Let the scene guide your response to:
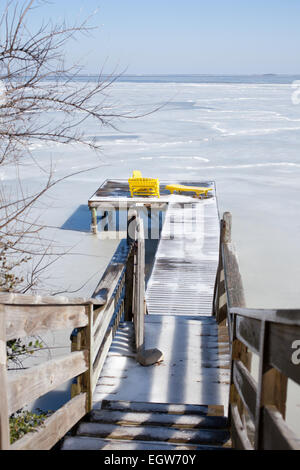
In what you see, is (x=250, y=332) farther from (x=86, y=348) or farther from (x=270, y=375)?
(x=86, y=348)

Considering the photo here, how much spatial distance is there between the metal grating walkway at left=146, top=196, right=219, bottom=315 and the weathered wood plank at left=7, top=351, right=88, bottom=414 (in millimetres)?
5757

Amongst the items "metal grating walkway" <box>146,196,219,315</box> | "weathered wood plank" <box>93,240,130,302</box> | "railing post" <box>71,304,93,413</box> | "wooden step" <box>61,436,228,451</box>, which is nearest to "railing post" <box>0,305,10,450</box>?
"wooden step" <box>61,436,228,451</box>

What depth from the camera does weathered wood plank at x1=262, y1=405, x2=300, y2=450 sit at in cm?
150

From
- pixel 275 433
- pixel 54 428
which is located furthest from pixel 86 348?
pixel 275 433

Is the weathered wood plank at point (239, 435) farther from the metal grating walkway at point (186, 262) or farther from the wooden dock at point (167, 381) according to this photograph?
the metal grating walkway at point (186, 262)

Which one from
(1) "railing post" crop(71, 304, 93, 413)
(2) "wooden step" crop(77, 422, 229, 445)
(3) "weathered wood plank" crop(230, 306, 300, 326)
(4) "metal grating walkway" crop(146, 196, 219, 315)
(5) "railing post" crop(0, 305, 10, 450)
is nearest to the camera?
(3) "weathered wood plank" crop(230, 306, 300, 326)

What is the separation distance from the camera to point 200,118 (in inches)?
2179

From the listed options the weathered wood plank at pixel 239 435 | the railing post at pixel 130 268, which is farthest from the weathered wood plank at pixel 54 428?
the railing post at pixel 130 268

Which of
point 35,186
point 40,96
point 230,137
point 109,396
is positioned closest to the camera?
point 40,96

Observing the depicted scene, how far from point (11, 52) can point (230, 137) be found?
1567 inches

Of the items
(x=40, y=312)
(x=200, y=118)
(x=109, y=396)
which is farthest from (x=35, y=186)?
(x=200, y=118)

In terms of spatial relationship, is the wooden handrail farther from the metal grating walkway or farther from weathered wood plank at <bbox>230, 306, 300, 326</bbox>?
the metal grating walkway

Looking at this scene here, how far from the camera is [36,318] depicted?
6.86 ft
